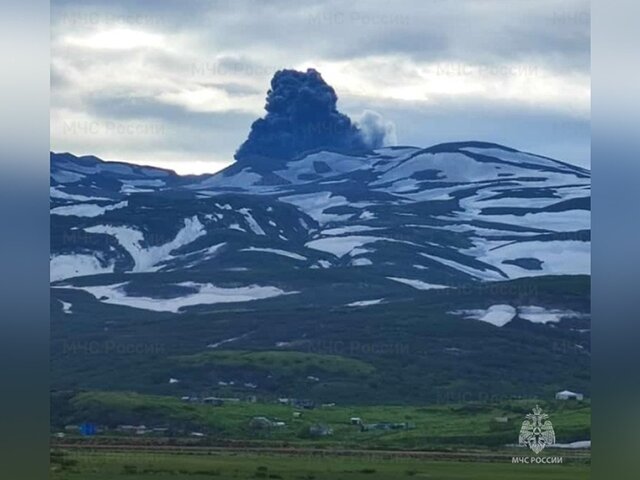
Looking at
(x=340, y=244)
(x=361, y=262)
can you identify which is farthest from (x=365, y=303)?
(x=340, y=244)

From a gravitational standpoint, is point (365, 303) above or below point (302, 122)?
below

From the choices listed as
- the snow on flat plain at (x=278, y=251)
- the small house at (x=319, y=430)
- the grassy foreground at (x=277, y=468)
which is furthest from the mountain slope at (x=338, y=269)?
the grassy foreground at (x=277, y=468)

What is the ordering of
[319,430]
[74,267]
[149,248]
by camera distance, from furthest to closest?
1. [149,248]
2. [74,267]
3. [319,430]

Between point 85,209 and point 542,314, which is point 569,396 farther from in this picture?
point 85,209

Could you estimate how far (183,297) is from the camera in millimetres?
9047

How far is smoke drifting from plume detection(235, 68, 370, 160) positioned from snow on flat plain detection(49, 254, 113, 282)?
107cm

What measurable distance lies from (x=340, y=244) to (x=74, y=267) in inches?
63.1

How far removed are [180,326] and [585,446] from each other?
2.52 meters

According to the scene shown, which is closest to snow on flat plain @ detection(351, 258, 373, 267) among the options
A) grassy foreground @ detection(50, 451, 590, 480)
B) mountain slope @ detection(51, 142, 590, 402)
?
mountain slope @ detection(51, 142, 590, 402)

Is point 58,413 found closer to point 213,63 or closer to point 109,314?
point 109,314

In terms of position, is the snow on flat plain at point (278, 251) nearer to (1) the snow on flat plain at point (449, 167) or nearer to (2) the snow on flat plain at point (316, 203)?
(2) the snow on flat plain at point (316, 203)

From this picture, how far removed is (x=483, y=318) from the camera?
9008 mm
